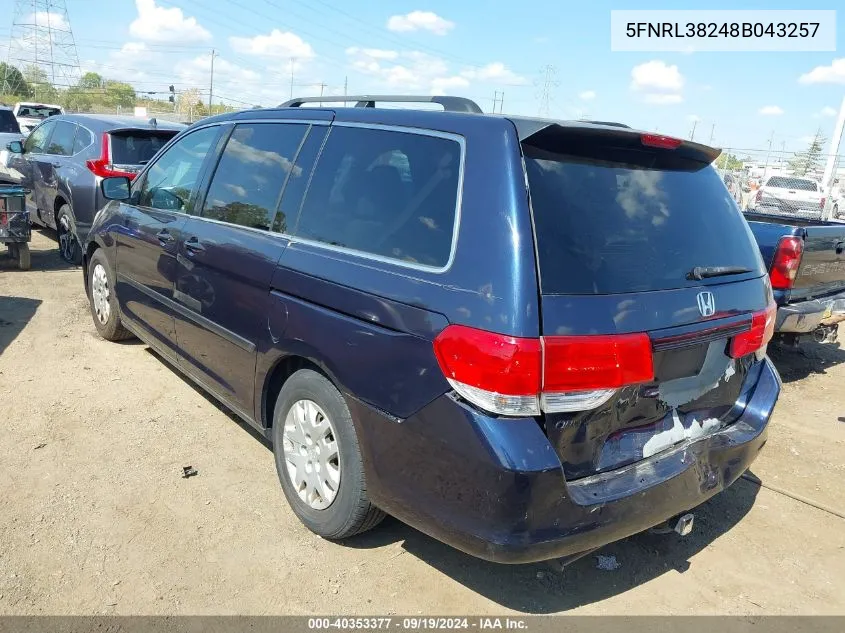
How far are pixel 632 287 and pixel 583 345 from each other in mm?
346

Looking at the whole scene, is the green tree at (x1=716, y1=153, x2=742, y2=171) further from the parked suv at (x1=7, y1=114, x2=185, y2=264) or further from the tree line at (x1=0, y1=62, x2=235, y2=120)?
the tree line at (x1=0, y1=62, x2=235, y2=120)

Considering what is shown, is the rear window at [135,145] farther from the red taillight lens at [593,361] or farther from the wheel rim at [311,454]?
the red taillight lens at [593,361]

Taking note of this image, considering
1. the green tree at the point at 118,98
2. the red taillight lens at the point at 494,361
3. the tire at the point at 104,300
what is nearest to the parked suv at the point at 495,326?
the red taillight lens at the point at 494,361

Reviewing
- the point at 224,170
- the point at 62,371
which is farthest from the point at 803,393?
the point at 62,371

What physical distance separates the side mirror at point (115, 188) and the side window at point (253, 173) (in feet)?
4.12

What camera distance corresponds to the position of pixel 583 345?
2.11m

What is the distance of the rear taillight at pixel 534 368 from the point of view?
2068 millimetres

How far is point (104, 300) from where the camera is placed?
17.2 feet

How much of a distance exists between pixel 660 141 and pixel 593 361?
106 centimetres

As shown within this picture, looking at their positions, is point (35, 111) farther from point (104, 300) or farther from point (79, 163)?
point (104, 300)

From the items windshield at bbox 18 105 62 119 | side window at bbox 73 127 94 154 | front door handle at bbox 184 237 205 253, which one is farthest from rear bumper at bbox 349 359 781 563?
windshield at bbox 18 105 62 119

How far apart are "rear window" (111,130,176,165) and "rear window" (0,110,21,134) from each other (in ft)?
31.4

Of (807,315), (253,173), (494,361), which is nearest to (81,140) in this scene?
(253,173)

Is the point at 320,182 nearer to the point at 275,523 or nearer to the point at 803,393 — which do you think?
the point at 275,523
